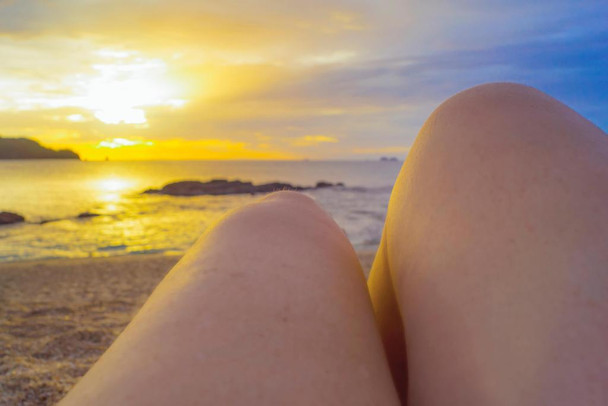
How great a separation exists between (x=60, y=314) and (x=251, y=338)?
15.7 ft

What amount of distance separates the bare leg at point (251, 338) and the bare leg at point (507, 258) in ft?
0.30

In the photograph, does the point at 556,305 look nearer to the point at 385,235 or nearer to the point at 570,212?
the point at 570,212

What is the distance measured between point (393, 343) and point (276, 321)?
0.33 metres

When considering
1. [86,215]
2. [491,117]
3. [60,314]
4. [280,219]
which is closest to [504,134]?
[491,117]

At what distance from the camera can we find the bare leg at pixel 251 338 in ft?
1.42

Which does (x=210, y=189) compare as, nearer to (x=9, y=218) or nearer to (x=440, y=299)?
(x=9, y=218)

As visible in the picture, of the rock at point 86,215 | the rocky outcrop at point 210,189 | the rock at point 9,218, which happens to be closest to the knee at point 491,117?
the rock at point 9,218

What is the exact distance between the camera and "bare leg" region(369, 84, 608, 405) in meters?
0.46

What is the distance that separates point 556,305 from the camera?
0.47m

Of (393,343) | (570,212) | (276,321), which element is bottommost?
(393,343)

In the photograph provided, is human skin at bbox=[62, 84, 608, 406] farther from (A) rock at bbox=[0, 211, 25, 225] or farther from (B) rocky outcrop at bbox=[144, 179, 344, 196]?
(B) rocky outcrop at bbox=[144, 179, 344, 196]

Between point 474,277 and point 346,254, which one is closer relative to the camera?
point 474,277

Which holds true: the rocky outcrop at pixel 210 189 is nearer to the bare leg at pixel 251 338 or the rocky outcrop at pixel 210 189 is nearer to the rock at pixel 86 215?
the rock at pixel 86 215

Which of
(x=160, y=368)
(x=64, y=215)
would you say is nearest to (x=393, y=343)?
(x=160, y=368)
